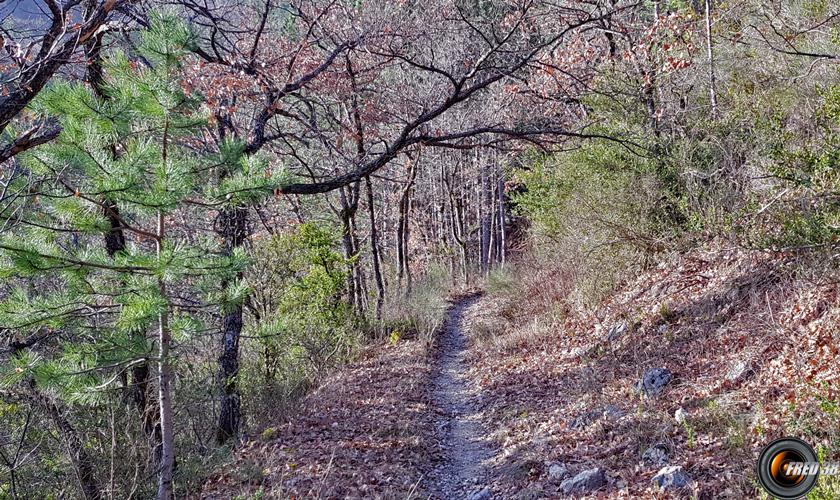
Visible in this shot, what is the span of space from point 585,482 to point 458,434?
7.97ft

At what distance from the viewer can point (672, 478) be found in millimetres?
4223

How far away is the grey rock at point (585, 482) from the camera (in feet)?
15.2

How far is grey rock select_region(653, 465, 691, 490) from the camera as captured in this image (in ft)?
13.7

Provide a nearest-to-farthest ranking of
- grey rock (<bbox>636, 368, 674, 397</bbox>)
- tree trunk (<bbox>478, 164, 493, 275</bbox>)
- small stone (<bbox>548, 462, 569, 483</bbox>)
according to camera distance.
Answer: small stone (<bbox>548, 462, 569, 483</bbox>) < grey rock (<bbox>636, 368, 674, 397</bbox>) < tree trunk (<bbox>478, 164, 493, 275</bbox>)

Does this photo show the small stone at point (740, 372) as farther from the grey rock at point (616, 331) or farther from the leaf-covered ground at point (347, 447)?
the leaf-covered ground at point (347, 447)

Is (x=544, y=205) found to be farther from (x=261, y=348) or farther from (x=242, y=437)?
(x=242, y=437)

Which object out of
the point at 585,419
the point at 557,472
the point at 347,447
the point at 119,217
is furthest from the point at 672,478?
the point at 119,217

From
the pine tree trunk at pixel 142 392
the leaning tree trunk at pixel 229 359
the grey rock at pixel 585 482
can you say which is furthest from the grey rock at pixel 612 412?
the pine tree trunk at pixel 142 392

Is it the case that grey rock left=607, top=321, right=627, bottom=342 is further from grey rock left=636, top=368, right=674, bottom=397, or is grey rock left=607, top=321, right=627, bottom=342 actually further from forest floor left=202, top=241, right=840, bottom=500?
grey rock left=636, top=368, right=674, bottom=397

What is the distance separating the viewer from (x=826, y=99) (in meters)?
5.71

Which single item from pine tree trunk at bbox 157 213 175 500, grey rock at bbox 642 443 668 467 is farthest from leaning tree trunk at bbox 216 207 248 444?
grey rock at bbox 642 443 668 467

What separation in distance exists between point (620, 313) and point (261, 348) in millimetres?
6046

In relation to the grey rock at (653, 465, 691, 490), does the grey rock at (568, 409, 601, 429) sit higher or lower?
lower

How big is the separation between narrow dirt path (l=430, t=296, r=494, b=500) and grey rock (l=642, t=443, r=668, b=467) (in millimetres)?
1548
